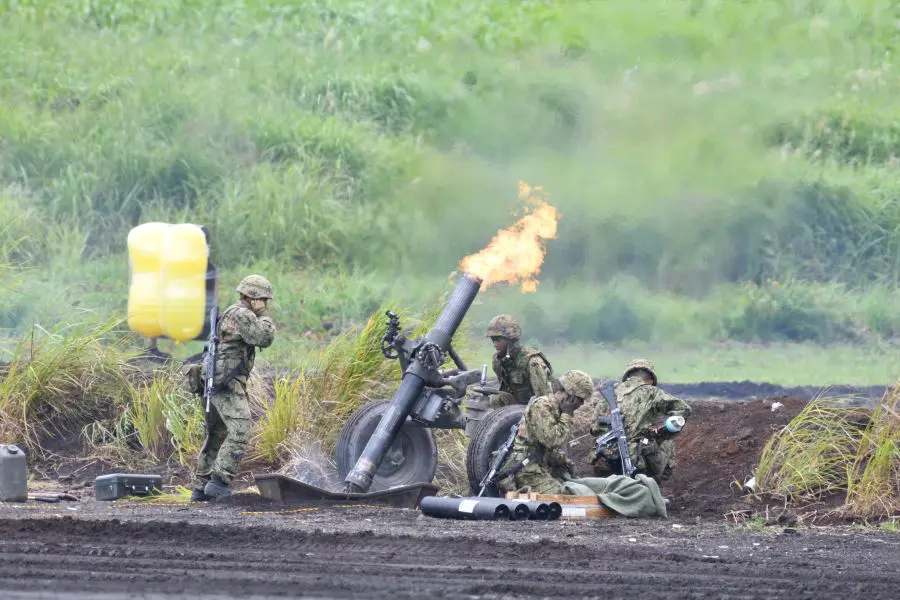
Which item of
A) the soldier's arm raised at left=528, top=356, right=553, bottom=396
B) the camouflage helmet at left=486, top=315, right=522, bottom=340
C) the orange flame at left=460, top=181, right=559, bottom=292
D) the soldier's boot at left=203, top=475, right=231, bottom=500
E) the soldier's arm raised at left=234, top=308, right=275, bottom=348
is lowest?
the soldier's boot at left=203, top=475, right=231, bottom=500

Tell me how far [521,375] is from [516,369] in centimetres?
7

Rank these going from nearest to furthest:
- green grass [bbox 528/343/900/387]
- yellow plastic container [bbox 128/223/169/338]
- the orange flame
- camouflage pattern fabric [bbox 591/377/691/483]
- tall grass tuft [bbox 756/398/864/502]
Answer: tall grass tuft [bbox 756/398/864/502]
camouflage pattern fabric [bbox 591/377/691/483]
the orange flame
yellow plastic container [bbox 128/223/169/338]
green grass [bbox 528/343/900/387]

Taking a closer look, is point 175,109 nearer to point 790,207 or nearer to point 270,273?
point 270,273

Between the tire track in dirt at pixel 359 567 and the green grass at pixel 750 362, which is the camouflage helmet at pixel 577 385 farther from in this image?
the green grass at pixel 750 362

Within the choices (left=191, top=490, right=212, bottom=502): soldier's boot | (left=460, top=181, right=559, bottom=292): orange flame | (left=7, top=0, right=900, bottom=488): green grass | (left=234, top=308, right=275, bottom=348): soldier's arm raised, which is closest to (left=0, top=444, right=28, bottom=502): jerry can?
(left=191, top=490, right=212, bottom=502): soldier's boot

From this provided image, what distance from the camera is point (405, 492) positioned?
1234 cm

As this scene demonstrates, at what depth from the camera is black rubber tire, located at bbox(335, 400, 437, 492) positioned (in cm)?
1280

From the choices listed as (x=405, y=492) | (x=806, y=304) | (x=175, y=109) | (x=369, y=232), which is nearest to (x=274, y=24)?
(x=175, y=109)

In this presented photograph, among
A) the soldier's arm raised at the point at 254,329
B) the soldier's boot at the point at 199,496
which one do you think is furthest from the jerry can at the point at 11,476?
the soldier's arm raised at the point at 254,329

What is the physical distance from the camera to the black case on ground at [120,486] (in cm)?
1265

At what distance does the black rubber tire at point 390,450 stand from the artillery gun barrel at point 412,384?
0.20 metres

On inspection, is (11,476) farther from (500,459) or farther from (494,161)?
(494,161)

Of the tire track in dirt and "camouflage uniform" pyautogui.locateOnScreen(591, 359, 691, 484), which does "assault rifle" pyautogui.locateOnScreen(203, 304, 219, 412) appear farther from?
"camouflage uniform" pyautogui.locateOnScreen(591, 359, 691, 484)

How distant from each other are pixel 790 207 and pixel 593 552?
12.7 m
